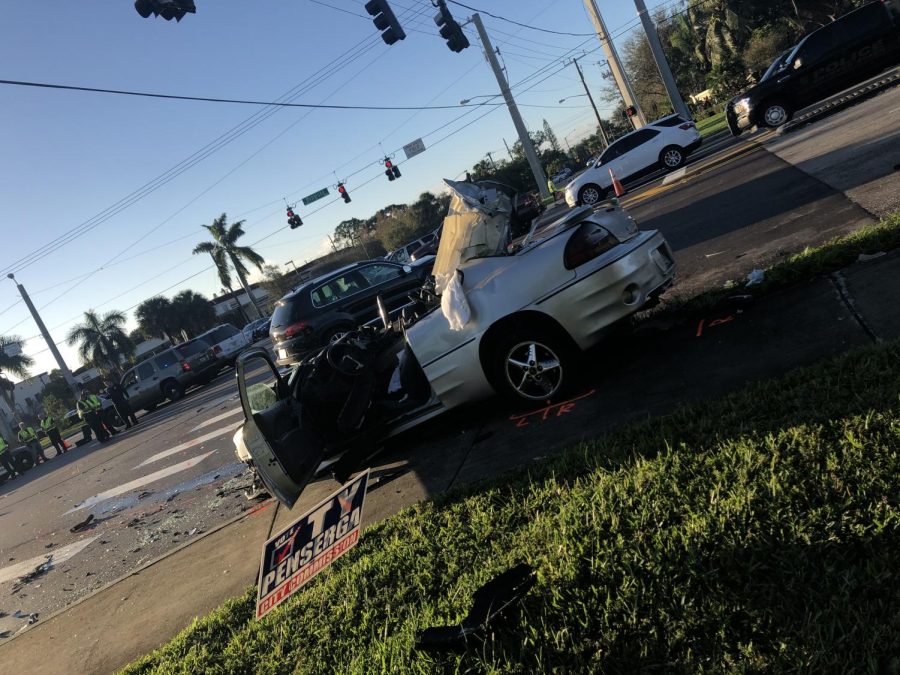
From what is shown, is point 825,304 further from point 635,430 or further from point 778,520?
point 778,520

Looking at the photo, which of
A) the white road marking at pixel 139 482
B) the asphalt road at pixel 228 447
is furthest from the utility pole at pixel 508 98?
the white road marking at pixel 139 482

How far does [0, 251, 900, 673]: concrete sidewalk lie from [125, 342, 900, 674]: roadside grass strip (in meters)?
0.43

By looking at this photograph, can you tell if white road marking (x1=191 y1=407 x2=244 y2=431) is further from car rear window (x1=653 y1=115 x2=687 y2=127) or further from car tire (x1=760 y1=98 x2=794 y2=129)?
car rear window (x1=653 y1=115 x2=687 y2=127)

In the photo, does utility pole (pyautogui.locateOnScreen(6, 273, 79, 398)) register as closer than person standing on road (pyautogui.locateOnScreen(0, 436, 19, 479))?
No

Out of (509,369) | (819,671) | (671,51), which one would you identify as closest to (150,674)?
(509,369)

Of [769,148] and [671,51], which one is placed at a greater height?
[671,51]

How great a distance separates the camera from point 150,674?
3.66 m

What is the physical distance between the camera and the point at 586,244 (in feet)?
15.8

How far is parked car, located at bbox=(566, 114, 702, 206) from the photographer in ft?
62.5

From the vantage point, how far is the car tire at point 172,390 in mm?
21375

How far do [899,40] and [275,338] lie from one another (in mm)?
16045

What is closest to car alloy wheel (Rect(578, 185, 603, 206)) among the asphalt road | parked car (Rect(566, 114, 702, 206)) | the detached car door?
parked car (Rect(566, 114, 702, 206))

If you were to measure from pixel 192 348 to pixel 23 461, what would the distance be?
6.16m

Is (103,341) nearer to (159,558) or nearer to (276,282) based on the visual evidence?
(276,282)
